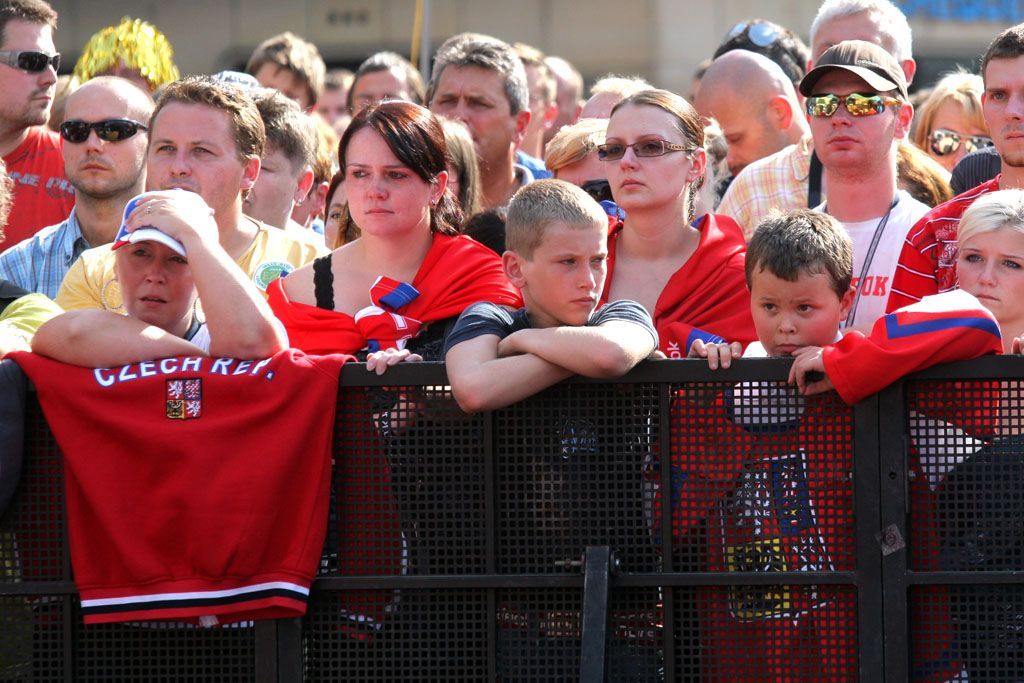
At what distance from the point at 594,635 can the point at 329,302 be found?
1524 millimetres

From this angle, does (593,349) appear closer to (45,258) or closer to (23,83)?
(45,258)

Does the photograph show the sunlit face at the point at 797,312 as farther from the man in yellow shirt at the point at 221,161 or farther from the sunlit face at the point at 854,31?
the sunlit face at the point at 854,31

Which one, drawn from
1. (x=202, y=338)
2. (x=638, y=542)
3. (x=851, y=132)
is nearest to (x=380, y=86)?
(x=851, y=132)

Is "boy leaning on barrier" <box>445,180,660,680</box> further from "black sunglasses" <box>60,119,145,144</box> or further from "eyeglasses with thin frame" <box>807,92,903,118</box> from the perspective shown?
"black sunglasses" <box>60,119,145,144</box>

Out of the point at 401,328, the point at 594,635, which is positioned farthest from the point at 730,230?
the point at 594,635

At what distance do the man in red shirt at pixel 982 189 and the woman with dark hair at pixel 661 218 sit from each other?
509 mm

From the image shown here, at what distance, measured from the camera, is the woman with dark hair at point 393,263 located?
4133 mm

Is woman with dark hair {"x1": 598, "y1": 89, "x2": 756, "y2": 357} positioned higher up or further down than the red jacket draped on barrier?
higher up

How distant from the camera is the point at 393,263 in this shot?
4383mm

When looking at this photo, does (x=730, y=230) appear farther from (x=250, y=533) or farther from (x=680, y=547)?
(x=250, y=533)

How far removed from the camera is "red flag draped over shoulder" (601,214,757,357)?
408cm

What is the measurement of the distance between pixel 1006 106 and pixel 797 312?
1483 millimetres

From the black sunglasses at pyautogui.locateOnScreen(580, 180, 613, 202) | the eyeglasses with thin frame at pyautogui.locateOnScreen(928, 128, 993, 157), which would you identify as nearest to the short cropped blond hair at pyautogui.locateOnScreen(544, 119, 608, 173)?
the black sunglasses at pyautogui.locateOnScreen(580, 180, 613, 202)

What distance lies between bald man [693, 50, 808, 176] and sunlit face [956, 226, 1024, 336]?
8.97 ft
